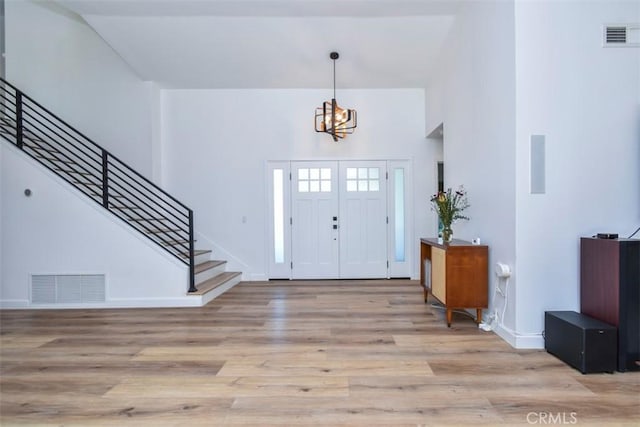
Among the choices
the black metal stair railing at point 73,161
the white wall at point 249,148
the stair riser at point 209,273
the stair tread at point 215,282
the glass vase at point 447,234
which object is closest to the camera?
the glass vase at point 447,234

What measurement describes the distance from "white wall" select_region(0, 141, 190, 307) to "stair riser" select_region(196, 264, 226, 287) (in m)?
0.54

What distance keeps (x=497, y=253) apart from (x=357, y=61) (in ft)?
12.1

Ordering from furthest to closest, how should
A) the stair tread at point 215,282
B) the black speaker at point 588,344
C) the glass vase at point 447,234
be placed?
the stair tread at point 215,282 → the glass vase at point 447,234 → the black speaker at point 588,344

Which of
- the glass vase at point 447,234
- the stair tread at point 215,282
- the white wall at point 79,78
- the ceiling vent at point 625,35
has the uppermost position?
the white wall at point 79,78

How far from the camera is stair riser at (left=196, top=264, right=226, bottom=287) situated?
16.4 ft

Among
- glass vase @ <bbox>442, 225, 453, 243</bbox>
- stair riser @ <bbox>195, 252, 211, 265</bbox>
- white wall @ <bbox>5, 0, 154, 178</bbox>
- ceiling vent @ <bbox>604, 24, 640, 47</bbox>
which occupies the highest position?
white wall @ <bbox>5, 0, 154, 178</bbox>

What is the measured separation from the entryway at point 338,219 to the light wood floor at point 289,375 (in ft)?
7.10

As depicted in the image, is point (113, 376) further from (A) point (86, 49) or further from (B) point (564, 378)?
(A) point (86, 49)

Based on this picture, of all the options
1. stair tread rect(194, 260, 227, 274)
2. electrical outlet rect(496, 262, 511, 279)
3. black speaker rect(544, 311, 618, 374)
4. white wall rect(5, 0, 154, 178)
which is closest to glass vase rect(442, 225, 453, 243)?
electrical outlet rect(496, 262, 511, 279)

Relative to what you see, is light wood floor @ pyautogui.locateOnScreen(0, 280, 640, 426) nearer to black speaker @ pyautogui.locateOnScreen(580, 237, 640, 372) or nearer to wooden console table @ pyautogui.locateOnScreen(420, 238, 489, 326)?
black speaker @ pyautogui.locateOnScreen(580, 237, 640, 372)

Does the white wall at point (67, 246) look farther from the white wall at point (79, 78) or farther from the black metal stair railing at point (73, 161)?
the white wall at point (79, 78)

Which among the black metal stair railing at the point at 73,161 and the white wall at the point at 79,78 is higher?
the white wall at the point at 79,78

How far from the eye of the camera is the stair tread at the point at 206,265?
5.05 m

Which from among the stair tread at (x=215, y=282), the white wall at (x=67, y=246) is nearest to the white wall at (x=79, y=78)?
the white wall at (x=67, y=246)
